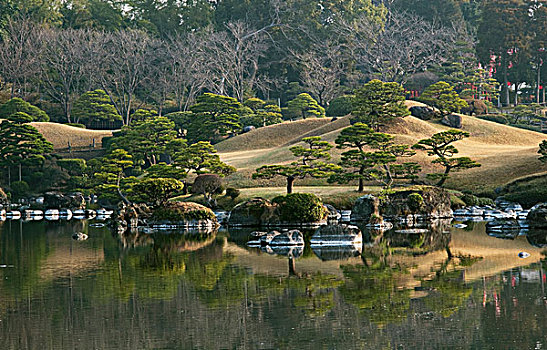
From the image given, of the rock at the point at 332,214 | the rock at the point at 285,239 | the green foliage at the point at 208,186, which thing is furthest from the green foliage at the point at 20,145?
the rock at the point at 285,239

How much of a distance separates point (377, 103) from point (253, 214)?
25.6 metres

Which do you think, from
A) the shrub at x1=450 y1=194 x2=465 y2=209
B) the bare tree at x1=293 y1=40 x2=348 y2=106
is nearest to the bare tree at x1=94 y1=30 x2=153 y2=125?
the bare tree at x1=293 y1=40 x2=348 y2=106

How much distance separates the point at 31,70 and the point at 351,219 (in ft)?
186

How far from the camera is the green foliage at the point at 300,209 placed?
3303 cm

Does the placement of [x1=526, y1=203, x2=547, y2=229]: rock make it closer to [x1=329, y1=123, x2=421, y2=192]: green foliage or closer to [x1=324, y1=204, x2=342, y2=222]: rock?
[x1=324, y1=204, x2=342, y2=222]: rock

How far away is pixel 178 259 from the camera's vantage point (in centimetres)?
2189

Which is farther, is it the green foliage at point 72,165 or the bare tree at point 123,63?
the bare tree at point 123,63

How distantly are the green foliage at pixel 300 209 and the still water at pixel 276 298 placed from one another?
863 cm

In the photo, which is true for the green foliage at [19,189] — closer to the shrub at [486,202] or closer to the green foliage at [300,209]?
the green foliage at [300,209]

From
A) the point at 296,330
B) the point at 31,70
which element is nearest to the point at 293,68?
the point at 31,70

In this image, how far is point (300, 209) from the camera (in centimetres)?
3300

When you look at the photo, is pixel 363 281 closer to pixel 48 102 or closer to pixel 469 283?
pixel 469 283

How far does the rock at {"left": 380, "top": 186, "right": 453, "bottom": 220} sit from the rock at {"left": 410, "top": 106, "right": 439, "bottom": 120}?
95.2ft

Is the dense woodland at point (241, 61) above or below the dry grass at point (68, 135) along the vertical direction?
above
